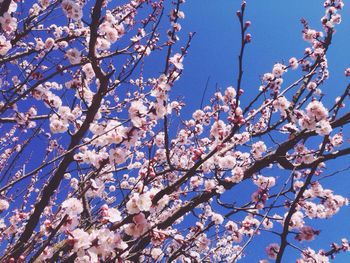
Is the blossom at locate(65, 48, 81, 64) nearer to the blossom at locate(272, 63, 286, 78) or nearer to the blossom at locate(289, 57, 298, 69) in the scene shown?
the blossom at locate(272, 63, 286, 78)

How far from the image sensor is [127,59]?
579 cm

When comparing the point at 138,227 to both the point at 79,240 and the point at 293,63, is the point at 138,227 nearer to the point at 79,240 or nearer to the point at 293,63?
the point at 79,240

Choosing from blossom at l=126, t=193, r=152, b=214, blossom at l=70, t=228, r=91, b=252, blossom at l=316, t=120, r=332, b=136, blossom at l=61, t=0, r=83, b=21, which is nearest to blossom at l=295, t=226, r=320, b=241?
blossom at l=316, t=120, r=332, b=136

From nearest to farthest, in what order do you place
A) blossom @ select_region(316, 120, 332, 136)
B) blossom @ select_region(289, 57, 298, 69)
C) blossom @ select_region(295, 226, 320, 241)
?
blossom @ select_region(295, 226, 320, 241) < blossom @ select_region(316, 120, 332, 136) < blossom @ select_region(289, 57, 298, 69)

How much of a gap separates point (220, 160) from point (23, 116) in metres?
2.67

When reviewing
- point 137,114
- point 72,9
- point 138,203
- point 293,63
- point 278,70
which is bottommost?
point 138,203

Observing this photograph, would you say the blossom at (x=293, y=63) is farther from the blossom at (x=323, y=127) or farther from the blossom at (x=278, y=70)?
the blossom at (x=323, y=127)

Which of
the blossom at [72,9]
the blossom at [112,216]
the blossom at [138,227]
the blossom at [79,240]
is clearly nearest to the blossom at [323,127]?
the blossom at [138,227]

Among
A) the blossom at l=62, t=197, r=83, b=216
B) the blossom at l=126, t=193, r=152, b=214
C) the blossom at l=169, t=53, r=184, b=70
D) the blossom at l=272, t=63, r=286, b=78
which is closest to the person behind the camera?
the blossom at l=62, t=197, r=83, b=216

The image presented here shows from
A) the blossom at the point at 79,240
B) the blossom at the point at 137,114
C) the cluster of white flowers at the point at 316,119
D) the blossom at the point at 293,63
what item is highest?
the blossom at the point at 293,63

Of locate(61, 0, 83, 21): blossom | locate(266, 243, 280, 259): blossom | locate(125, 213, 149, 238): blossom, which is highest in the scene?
locate(61, 0, 83, 21): blossom

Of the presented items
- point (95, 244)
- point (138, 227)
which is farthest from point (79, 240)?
point (138, 227)

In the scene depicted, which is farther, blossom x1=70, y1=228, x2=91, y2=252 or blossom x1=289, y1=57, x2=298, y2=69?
blossom x1=289, y1=57, x2=298, y2=69

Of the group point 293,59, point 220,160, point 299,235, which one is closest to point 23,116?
point 220,160
